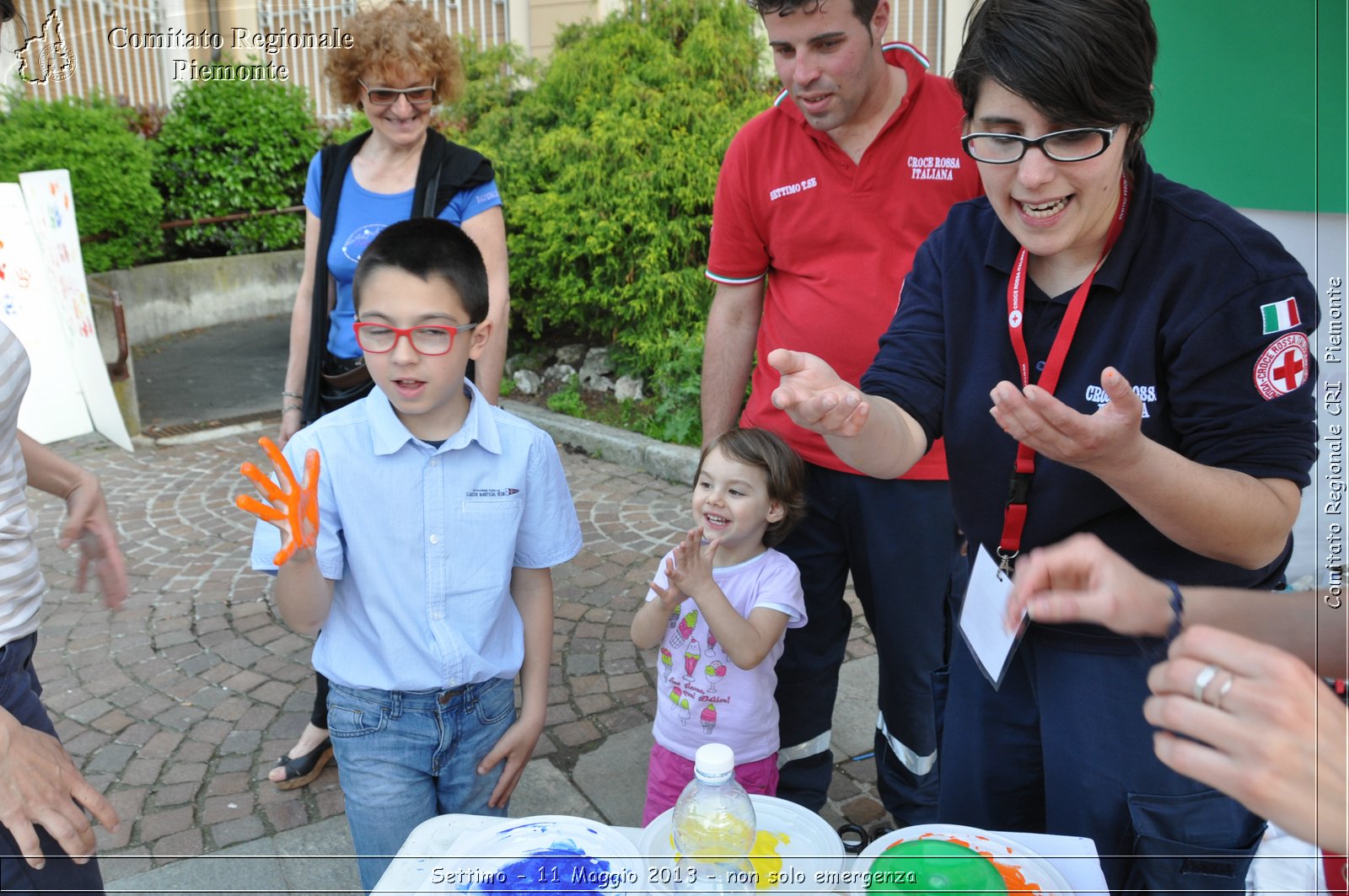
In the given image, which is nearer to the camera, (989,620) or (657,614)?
(989,620)

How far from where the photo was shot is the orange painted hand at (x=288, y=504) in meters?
1.75

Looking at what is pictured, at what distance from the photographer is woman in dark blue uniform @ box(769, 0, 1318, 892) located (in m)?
1.65

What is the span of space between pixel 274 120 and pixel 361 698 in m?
9.07

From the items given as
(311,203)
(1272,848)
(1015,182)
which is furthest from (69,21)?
(1272,848)

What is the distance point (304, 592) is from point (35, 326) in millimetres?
5896

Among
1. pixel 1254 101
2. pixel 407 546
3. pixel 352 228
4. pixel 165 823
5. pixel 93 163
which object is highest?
pixel 93 163

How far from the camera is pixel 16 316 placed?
6.53 metres

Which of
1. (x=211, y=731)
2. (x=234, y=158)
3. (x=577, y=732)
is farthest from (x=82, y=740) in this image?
(x=234, y=158)

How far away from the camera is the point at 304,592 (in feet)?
6.62

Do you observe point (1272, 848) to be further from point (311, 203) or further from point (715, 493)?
point (311, 203)

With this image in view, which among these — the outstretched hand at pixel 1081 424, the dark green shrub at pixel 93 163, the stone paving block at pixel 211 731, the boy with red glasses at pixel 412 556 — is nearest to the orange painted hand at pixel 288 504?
the boy with red glasses at pixel 412 556

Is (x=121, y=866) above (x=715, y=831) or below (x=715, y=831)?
below

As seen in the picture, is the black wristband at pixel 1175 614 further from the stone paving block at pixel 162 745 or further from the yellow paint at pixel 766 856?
the stone paving block at pixel 162 745

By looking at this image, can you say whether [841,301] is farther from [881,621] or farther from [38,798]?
[38,798]
